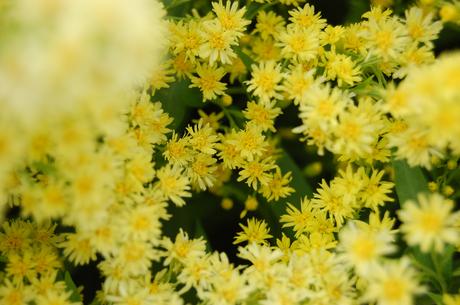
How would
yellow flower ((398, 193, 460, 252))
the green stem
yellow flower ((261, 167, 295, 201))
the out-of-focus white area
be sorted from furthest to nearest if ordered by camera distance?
1. yellow flower ((261, 167, 295, 201))
2. the green stem
3. yellow flower ((398, 193, 460, 252))
4. the out-of-focus white area

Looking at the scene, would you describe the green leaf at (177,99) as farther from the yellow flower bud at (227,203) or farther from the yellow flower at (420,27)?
the yellow flower at (420,27)

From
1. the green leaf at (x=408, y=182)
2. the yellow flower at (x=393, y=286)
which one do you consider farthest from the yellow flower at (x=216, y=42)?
the yellow flower at (x=393, y=286)

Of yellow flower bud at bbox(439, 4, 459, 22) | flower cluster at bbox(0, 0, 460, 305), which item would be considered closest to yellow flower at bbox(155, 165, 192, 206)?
flower cluster at bbox(0, 0, 460, 305)

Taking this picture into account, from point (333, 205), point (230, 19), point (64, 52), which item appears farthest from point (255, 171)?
point (64, 52)

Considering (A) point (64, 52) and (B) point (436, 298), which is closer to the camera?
(A) point (64, 52)

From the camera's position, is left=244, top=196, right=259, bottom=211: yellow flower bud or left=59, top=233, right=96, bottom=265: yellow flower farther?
left=244, top=196, right=259, bottom=211: yellow flower bud

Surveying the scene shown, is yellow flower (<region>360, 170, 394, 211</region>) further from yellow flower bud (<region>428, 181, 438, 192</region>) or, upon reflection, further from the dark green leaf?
the dark green leaf

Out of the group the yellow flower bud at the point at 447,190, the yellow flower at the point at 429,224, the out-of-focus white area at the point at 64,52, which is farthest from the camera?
the yellow flower bud at the point at 447,190

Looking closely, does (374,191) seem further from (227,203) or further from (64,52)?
(64,52)

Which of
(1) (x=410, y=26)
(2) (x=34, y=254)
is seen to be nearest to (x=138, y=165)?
(2) (x=34, y=254)
